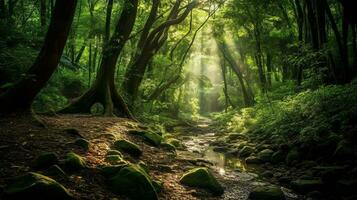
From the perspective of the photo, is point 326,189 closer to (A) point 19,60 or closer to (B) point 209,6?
(A) point 19,60

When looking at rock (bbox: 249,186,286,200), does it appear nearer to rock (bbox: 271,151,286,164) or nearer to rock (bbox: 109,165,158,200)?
rock (bbox: 109,165,158,200)

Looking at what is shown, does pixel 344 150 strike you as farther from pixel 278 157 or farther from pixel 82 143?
pixel 82 143

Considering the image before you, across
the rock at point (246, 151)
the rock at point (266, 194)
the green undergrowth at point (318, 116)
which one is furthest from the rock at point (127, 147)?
the rock at point (246, 151)

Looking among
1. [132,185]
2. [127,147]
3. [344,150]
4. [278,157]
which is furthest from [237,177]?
[132,185]

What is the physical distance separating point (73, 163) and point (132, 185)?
3.63 feet

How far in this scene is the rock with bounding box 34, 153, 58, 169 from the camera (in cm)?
530

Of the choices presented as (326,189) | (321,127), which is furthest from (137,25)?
(326,189)

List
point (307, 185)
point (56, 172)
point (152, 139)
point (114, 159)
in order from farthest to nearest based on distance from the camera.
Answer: point (152, 139), point (307, 185), point (114, 159), point (56, 172)

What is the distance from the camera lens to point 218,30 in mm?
22766

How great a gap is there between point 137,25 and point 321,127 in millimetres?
14609

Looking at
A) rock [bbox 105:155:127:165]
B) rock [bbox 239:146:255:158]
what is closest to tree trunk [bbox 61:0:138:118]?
→ rock [bbox 105:155:127:165]

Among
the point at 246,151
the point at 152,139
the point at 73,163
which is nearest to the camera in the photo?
the point at 73,163

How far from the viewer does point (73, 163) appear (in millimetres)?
5629

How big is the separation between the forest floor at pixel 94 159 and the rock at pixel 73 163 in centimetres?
12
